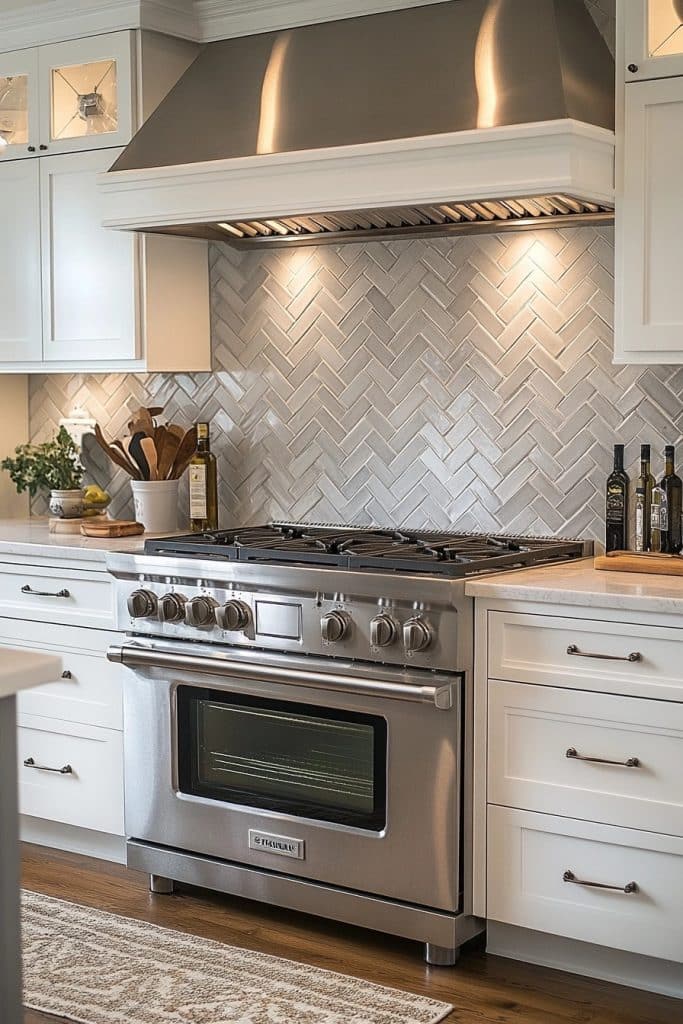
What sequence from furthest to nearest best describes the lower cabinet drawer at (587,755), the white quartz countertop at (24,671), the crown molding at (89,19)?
the crown molding at (89,19)
the lower cabinet drawer at (587,755)
the white quartz countertop at (24,671)

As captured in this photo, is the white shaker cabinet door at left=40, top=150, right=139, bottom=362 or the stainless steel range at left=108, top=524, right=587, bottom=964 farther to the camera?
the white shaker cabinet door at left=40, top=150, right=139, bottom=362

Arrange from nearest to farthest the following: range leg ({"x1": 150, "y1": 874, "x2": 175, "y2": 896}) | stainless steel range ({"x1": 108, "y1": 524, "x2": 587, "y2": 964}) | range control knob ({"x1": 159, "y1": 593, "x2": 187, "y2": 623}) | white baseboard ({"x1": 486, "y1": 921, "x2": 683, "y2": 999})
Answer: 1. white baseboard ({"x1": 486, "y1": 921, "x2": 683, "y2": 999})
2. stainless steel range ({"x1": 108, "y1": 524, "x2": 587, "y2": 964})
3. range control knob ({"x1": 159, "y1": 593, "x2": 187, "y2": 623})
4. range leg ({"x1": 150, "y1": 874, "x2": 175, "y2": 896})

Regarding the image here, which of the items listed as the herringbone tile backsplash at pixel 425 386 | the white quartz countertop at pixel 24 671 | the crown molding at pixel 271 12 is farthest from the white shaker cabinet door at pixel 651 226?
the white quartz countertop at pixel 24 671

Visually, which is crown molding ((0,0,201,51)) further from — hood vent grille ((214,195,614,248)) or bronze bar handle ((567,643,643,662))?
bronze bar handle ((567,643,643,662))

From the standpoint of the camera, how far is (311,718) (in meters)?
3.44

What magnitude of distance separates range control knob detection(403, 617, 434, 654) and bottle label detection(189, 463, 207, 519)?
134cm

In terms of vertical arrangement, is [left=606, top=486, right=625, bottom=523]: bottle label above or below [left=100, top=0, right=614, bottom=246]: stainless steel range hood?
below

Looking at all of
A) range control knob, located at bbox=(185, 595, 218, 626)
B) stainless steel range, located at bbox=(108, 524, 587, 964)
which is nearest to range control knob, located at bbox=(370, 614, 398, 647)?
stainless steel range, located at bbox=(108, 524, 587, 964)

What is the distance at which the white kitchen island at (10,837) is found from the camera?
6.46ft

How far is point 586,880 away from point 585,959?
245mm

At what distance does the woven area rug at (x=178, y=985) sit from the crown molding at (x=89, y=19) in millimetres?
2698

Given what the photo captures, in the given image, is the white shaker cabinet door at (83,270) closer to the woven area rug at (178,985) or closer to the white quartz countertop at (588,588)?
the white quartz countertop at (588,588)

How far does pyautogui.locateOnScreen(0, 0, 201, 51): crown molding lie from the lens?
4.16 meters

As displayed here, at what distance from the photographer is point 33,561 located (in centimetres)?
411
